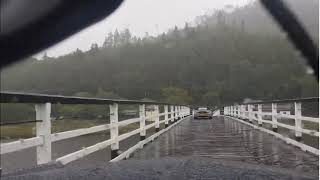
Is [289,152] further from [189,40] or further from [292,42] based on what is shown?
[292,42]

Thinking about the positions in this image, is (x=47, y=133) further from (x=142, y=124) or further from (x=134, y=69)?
(x=142, y=124)

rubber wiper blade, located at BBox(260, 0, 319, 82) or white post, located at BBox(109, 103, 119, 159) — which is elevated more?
rubber wiper blade, located at BBox(260, 0, 319, 82)

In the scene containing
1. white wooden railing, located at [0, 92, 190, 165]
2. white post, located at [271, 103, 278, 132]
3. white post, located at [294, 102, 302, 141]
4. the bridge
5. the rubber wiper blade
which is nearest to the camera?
the rubber wiper blade

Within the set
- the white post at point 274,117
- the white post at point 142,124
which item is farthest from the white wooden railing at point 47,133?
the white post at point 274,117

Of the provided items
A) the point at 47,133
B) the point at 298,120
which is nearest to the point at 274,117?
the point at 298,120

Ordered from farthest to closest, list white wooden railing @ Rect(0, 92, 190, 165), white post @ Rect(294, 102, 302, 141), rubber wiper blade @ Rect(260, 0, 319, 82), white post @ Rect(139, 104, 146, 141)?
white post @ Rect(139, 104, 146, 141), white post @ Rect(294, 102, 302, 141), white wooden railing @ Rect(0, 92, 190, 165), rubber wiper blade @ Rect(260, 0, 319, 82)

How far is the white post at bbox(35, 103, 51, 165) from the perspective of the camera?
606 cm

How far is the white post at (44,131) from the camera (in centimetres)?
606

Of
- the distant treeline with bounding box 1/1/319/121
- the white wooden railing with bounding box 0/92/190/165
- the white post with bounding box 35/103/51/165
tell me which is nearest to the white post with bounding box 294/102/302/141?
the distant treeline with bounding box 1/1/319/121

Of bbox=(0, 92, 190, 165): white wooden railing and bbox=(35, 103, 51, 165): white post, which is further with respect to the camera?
bbox=(35, 103, 51, 165): white post

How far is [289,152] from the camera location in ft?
33.5

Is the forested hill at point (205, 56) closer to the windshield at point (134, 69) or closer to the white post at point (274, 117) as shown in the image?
the windshield at point (134, 69)

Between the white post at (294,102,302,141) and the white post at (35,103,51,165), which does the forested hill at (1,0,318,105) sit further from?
the white post at (294,102,302,141)

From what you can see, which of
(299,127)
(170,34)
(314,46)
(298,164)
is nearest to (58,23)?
(314,46)
